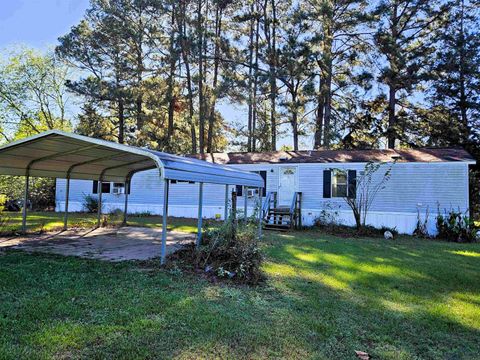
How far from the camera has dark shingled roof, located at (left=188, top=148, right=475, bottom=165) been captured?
1255 cm

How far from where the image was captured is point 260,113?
72.5ft

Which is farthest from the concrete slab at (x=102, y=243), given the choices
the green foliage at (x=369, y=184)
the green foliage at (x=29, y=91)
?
the green foliage at (x=29, y=91)

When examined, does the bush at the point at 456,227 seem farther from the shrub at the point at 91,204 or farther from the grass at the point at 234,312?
the shrub at the point at 91,204

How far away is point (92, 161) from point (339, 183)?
921 cm

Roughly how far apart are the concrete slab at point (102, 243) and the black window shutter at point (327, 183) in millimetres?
6357

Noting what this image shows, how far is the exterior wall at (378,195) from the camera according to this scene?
39.7ft

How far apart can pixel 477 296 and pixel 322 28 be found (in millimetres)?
17507

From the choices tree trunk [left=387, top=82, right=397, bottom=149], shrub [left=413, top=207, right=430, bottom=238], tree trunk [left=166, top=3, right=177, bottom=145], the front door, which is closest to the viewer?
shrub [left=413, top=207, right=430, bottom=238]

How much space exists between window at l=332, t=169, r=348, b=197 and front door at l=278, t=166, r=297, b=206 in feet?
5.26

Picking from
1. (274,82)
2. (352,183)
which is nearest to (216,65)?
(274,82)

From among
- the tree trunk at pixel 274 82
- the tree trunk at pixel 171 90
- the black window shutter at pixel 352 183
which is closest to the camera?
the black window shutter at pixel 352 183

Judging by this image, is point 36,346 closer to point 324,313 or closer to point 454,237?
point 324,313

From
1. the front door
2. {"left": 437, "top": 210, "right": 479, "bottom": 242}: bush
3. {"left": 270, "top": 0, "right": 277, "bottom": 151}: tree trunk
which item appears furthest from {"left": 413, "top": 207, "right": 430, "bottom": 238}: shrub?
{"left": 270, "top": 0, "right": 277, "bottom": 151}: tree trunk

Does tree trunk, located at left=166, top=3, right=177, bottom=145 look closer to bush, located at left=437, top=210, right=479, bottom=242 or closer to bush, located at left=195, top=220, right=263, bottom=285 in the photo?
bush, located at left=437, top=210, right=479, bottom=242
